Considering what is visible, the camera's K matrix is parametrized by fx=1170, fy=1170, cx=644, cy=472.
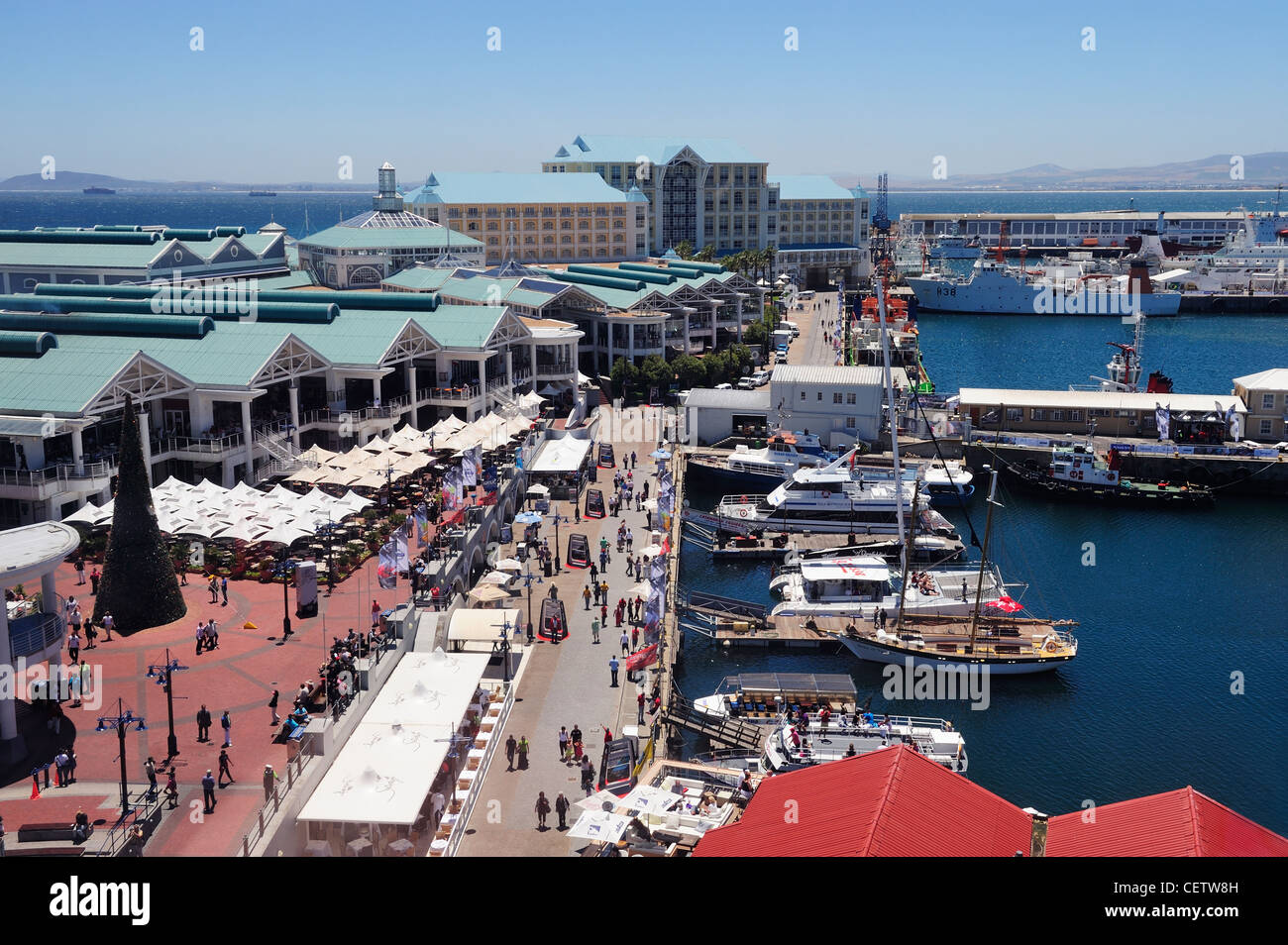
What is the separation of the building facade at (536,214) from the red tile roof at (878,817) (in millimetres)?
93534

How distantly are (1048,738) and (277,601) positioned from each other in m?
24.6

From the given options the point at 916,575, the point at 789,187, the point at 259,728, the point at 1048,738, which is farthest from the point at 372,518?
the point at 789,187

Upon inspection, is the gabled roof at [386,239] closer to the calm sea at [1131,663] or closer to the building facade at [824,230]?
the calm sea at [1131,663]

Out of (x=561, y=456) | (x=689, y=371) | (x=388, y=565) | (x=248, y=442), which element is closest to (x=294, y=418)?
(x=248, y=442)

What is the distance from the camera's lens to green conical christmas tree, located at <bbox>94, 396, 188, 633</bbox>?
32250 millimetres

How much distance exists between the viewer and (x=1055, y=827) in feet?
62.8

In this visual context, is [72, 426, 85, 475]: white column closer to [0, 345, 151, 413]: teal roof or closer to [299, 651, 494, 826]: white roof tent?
[0, 345, 151, 413]: teal roof

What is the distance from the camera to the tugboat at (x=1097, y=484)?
65.1 m

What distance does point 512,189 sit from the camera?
112438mm

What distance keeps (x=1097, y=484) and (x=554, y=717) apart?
147 feet

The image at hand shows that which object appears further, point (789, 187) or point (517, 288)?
point (789, 187)
